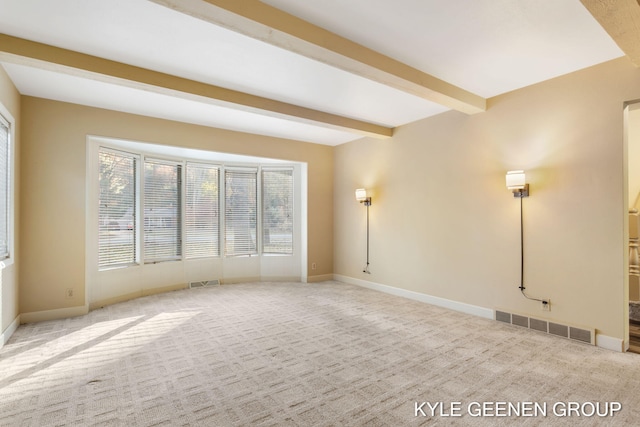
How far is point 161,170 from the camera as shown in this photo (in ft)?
19.5

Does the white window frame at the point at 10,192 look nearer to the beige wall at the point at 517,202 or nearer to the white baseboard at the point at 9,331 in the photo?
the white baseboard at the point at 9,331

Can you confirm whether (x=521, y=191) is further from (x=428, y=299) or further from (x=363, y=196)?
(x=363, y=196)

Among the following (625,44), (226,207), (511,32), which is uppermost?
(511,32)

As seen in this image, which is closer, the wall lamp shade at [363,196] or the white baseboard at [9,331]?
the white baseboard at [9,331]

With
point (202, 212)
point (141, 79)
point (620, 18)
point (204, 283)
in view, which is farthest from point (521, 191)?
point (204, 283)

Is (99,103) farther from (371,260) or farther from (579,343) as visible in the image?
(579,343)

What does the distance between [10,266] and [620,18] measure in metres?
6.12

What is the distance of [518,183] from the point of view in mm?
3795

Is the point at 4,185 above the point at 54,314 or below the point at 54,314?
above

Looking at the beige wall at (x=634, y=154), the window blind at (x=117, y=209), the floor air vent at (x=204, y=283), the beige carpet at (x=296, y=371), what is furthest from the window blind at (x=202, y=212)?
the beige wall at (x=634, y=154)

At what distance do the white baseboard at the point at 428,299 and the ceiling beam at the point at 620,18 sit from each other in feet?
10.3

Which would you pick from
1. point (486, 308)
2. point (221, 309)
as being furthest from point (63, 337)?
point (486, 308)

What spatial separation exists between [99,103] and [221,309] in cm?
332

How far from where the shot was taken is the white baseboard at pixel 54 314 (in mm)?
4129
